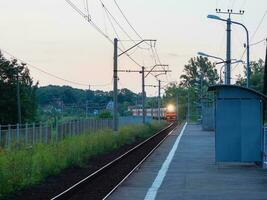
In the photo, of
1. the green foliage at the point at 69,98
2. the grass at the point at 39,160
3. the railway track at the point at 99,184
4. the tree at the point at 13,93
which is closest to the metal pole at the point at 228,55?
the grass at the point at 39,160

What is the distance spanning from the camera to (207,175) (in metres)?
22.6

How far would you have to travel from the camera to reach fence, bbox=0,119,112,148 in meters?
29.9

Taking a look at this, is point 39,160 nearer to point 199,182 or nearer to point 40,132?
point 199,182

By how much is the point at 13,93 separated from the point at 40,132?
127 feet

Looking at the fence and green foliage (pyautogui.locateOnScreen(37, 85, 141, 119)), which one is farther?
green foliage (pyautogui.locateOnScreen(37, 85, 141, 119))

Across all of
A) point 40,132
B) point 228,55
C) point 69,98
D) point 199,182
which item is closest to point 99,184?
point 199,182

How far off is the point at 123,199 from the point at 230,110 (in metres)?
10.5

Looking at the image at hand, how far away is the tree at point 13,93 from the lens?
71.9 metres

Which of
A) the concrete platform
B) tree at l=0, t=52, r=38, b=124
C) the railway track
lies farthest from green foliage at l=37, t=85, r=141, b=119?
the concrete platform

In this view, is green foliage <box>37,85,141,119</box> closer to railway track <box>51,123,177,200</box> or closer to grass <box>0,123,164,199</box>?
grass <box>0,123,164,199</box>

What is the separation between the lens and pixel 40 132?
3609 centimetres

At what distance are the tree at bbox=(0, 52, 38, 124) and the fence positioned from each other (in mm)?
18784

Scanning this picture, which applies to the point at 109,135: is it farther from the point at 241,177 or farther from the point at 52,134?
the point at 241,177

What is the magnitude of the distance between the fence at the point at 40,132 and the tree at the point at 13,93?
61.6 ft
